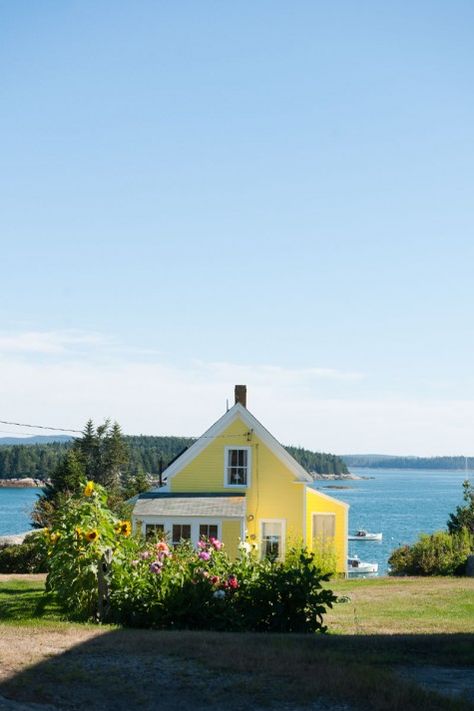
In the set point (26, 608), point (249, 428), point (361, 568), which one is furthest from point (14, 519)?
point (26, 608)

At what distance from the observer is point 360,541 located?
93.5 metres

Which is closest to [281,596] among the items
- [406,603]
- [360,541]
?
[406,603]

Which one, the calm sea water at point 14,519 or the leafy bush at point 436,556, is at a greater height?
the leafy bush at point 436,556

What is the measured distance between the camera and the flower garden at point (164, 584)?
47.2 ft

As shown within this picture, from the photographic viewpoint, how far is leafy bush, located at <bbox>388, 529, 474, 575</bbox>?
3033cm

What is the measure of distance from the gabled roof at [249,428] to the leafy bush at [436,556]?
4.44 m

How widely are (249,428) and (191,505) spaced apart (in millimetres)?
3689

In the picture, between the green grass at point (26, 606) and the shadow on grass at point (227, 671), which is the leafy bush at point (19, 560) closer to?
the green grass at point (26, 606)

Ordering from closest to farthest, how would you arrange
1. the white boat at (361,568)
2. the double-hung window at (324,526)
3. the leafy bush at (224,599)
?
the leafy bush at (224,599) < the double-hung window at (324,526) < the white boat at (361,568)

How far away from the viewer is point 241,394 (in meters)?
33.7

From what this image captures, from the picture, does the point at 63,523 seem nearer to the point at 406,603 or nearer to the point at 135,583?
the point at 135,583

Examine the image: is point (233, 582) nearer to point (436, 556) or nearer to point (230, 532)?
point (230, 532)

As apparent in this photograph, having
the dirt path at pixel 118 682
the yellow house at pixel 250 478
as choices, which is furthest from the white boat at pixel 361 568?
the dirt path at pixel 118 682

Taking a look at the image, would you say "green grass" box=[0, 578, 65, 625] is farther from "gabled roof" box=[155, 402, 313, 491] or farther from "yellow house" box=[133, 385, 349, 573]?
"gabled roof" box=[155, 402, 313, 491]
